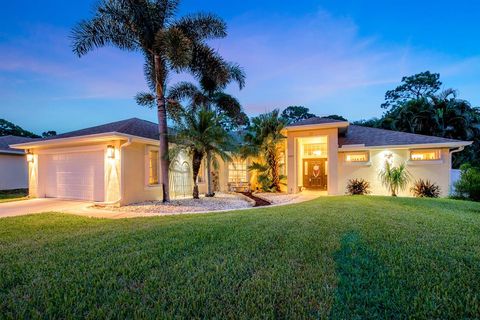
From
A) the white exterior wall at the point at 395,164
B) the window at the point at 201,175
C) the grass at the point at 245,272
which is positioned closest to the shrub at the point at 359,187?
the white exterior wall at the point at 395,164

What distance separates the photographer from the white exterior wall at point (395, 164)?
492 inches

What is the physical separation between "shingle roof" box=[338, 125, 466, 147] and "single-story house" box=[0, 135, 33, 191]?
23.3 metres

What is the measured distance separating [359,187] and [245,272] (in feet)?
41.3

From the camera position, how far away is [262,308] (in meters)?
2.26

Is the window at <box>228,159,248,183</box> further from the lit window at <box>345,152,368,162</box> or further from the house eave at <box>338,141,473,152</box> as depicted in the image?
the lit window at <box>345,152,368,162</box>

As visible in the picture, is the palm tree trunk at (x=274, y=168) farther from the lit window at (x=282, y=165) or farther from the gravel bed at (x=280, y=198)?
the gravel bed at (x=280, y=198)

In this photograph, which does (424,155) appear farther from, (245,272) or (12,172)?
(12,172)

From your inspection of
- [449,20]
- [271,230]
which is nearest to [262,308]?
[271,230]

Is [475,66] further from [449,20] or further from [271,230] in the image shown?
[271,230]

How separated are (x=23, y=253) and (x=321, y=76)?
68.5 ft

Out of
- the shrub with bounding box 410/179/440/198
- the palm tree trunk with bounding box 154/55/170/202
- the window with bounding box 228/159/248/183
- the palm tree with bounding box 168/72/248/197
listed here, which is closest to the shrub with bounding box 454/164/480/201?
the shrub with bounding box 410/179/440/198

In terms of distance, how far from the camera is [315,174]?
17.0 m

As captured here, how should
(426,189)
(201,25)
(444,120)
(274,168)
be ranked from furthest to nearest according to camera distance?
(444,120) < (274,168) < (426,189) < (201,25)

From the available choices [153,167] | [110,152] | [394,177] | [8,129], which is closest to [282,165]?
[394,177]
